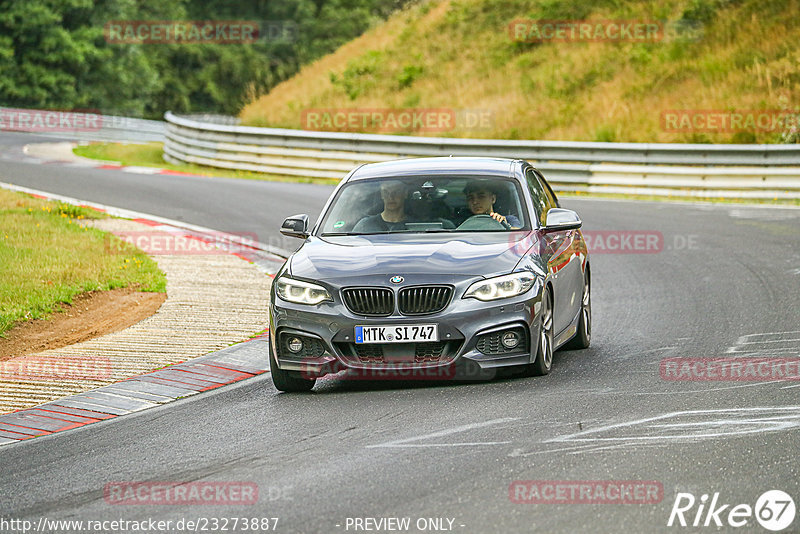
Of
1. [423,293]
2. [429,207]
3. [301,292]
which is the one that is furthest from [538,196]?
[301,292]

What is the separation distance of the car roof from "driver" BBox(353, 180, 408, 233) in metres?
0.23

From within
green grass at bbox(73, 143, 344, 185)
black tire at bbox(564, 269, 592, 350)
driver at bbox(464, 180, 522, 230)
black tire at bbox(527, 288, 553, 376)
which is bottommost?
green grass at bbox(73, 143, 344, 185)

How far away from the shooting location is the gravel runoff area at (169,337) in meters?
9.26

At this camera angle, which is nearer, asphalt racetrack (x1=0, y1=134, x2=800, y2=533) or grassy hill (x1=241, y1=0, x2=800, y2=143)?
asphalt racetrack (x1=0, y1=134, x2=800, y2=533)

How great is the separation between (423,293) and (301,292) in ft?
2.88

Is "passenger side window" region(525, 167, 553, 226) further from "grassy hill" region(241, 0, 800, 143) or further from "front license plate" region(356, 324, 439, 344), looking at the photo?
"grassy hill" region(241, 0, 800, 143)

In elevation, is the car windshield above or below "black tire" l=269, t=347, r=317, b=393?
above

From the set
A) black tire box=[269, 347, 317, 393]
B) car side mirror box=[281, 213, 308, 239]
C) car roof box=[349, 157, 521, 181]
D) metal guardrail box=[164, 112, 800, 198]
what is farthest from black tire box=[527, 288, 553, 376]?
metal guardrail box=[164, 112, 800, 198]

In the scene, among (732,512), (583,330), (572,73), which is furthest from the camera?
(572,73)

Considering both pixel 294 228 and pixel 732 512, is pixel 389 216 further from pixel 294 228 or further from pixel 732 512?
pixel 732 512

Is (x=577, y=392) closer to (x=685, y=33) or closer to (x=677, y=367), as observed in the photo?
(x=677, y=367)

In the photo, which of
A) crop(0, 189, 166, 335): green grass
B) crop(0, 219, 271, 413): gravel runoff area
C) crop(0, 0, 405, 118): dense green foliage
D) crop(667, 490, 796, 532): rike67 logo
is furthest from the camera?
crop(0, 0, 405, 118): dense green foliage

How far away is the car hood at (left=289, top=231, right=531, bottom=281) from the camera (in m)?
8.55

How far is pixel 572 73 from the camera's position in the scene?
110ft
